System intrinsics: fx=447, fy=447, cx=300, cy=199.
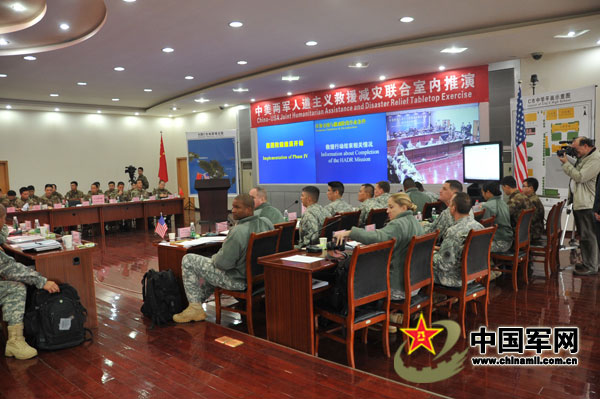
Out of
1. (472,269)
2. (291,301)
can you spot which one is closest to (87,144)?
(291,301)

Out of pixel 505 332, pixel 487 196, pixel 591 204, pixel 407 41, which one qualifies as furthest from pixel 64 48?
pixel 591 204

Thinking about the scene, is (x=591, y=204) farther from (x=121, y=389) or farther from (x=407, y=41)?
(x=121, y=389)

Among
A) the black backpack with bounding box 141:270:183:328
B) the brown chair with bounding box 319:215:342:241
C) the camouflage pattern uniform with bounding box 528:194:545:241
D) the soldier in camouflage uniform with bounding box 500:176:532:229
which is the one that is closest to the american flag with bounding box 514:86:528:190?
the camouflage pattern uniform with bounding box 528:194:545:241

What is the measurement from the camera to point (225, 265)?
11.4 feet

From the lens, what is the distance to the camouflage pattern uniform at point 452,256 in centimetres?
339

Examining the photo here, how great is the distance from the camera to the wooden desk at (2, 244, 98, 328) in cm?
344

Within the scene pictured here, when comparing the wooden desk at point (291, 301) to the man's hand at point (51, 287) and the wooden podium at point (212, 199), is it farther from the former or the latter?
the wooden podium at point (212, 199)

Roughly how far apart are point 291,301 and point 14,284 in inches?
79.4

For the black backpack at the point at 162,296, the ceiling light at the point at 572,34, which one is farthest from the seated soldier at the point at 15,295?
the ceiling light at the point at 572,34

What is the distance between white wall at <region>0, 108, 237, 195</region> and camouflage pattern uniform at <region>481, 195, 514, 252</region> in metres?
9.37

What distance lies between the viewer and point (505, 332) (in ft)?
10.8

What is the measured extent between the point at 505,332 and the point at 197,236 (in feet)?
9.24

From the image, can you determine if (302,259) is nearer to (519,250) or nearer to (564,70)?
(519,250)

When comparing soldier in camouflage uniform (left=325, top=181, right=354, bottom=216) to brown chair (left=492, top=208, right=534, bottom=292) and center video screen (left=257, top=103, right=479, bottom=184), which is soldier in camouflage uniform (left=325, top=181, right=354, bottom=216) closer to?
brown chair (left=492, top=208, right=534, bottom=292)
